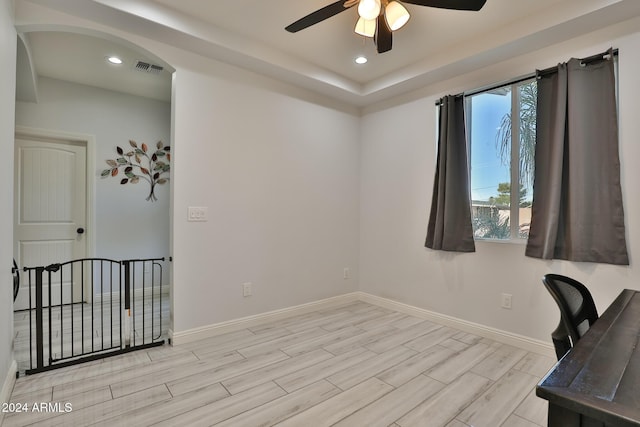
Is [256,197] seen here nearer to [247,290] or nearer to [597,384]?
[247,290]

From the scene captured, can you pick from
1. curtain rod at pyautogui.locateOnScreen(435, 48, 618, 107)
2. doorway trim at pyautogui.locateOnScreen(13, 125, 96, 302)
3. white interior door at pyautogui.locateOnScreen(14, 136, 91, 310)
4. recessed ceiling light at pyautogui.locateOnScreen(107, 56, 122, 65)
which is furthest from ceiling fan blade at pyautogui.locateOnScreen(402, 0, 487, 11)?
white interior door at pyautogui.locateOnScreen(14, 136, 91, 310)

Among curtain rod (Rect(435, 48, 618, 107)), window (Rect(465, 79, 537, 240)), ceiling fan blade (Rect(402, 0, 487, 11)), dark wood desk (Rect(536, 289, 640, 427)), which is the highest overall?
ceiling fan blade (Rect(402, 0, 487, 11))

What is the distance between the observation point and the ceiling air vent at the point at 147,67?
337cm

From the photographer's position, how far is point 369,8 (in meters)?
1.99

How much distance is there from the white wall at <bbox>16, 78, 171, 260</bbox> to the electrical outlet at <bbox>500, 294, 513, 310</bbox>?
13.5 ft

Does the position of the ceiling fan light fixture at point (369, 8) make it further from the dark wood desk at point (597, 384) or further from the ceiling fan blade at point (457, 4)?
the dark wood desk at point (597, 384)

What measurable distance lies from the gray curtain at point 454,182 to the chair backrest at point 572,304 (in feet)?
5.59

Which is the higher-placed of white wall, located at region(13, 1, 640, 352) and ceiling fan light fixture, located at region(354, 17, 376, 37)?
ceiling fan light fixture, located at region(354, 17, 376, 37)

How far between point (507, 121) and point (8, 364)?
4211 mm

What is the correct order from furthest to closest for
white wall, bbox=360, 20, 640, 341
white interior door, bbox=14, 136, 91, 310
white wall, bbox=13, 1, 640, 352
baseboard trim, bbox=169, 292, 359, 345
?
white interior door, bbox=14, 136, 91, 310 < baseboard trim, bbox=169, 292, 359, 345 < white wall, bbox=13, 1, 640, 352 < white wall, bbox=360, 20, 640, 341

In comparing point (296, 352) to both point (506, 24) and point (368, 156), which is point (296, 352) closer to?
point (368, 156)

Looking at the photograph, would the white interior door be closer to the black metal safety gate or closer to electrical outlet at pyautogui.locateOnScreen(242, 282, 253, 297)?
the black metal safety gate

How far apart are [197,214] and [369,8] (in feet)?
6.85

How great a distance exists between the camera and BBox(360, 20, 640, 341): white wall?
2.32 m
